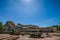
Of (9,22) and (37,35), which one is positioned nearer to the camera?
(37,35)

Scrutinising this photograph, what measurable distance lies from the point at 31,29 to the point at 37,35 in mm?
11588

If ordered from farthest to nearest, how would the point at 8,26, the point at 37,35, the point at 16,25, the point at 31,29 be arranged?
1. the point at 16,25
2. the point at 8,26
3. the point at 31,29
4. the point at 37,35

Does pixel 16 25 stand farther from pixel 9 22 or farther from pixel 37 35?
pixel 37 35

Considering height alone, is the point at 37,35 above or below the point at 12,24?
below

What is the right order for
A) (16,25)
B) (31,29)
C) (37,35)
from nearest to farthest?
(37,35) → (31,29) → (16,25)

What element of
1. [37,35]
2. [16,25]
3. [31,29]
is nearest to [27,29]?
[31,29]

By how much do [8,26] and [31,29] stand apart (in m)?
6.93

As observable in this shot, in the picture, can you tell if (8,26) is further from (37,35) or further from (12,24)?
(37,35)

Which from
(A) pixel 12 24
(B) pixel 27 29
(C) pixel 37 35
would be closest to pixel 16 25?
(A) pixel 12 24

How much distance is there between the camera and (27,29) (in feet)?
92.3

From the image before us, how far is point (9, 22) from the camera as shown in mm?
32312

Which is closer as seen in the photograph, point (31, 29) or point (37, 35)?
point (37, 35)

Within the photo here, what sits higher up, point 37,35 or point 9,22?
point 9,22

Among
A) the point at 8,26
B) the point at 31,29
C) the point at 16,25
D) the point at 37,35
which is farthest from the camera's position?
the point at 16,25
